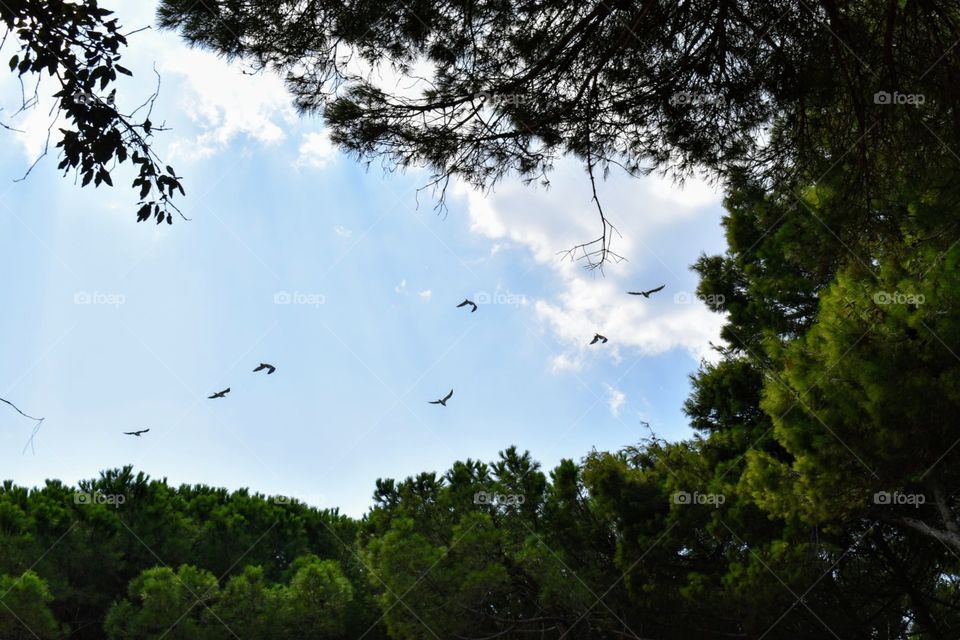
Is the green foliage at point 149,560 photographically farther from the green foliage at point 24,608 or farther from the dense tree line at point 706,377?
the green foliage at point 24,608

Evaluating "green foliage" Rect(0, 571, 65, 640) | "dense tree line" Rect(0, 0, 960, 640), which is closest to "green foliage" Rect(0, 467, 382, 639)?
"dense tree line" Rect(0, 0, 960, 640)

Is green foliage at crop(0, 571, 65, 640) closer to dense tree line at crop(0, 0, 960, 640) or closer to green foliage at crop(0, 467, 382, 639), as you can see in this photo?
dense tree line at crop(0, 0, 960, 640)

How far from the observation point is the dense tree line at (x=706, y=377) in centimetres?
562

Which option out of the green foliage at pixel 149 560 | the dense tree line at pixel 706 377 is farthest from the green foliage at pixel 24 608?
the green foliage at pixel 149 560

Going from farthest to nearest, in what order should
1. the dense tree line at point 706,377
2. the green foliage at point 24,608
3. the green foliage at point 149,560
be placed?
the green foliage at point 149,560, the green foliage at point 24,608, the dense tree line at point 706,377

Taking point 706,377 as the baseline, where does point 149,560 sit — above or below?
below

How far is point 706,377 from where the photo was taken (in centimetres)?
1031

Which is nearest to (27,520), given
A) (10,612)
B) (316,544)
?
(10,612)

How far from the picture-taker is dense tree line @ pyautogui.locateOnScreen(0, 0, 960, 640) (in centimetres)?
562

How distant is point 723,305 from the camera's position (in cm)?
1103

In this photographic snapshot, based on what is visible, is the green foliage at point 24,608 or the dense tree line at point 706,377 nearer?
the dense tree line at point 706,377

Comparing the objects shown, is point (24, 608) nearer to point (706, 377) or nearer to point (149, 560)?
point (149, 560)

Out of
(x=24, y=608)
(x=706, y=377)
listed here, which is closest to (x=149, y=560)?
(x=24, y=608)

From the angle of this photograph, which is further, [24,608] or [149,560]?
[149,560]
